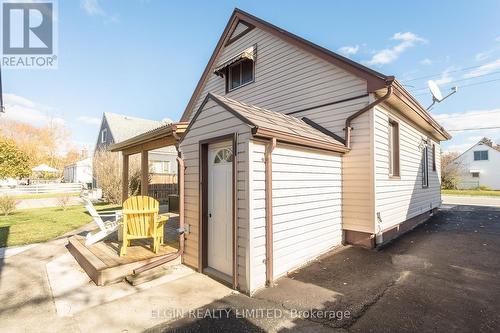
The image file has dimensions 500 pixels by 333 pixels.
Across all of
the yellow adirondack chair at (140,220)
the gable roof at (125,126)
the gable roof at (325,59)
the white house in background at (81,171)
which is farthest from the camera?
the white house in background at (81,171)

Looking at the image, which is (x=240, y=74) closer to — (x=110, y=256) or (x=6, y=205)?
(x=110, y=256)

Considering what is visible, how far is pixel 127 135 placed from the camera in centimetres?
2412

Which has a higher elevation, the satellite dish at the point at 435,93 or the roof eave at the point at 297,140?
the satellite dish at the point at 435,93

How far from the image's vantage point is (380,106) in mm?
6445

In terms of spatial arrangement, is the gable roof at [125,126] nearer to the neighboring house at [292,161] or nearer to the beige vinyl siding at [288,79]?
the beige vinyl siding at [288,79]

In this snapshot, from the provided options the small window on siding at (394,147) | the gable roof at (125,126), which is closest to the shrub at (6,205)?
the gable roof at (125,126)

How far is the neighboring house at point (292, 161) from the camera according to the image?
166 inches

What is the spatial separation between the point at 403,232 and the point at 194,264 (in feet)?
21.9

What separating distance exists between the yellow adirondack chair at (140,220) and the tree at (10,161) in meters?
26.3

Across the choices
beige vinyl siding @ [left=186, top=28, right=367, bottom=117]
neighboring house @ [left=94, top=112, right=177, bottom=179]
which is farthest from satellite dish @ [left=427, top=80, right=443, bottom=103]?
neighboring house @ [left=94, top=112, right=177, bottom=179]

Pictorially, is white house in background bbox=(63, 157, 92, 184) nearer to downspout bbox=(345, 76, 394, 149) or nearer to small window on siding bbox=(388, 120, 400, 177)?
downspout bbox=(345, 76, 394, 149)

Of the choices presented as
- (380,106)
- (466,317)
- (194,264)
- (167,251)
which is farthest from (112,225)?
(380,106)

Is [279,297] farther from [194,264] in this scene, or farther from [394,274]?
[394,274]

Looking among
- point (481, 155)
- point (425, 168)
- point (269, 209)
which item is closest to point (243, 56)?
point (269, 209)
